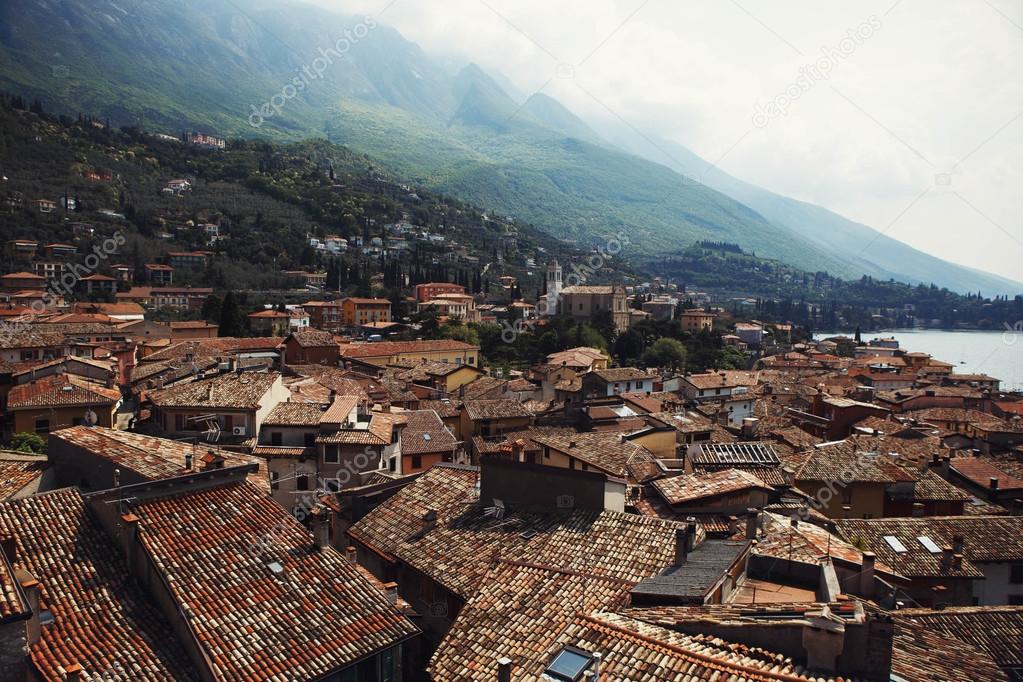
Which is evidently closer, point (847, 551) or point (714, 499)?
point (847, 551)

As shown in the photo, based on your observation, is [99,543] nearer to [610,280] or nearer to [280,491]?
[280,491]

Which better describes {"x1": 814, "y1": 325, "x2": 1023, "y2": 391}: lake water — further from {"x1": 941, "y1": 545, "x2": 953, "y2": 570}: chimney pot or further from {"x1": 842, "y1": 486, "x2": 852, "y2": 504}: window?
{"x1": 941, "y1": 545, "x2": 953, "y2": 570}: chimney pot

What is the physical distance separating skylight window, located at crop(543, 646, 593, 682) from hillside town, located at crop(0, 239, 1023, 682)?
0.04m

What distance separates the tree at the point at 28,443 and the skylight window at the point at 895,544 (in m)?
26.2

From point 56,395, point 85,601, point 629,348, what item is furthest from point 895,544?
point 629,348

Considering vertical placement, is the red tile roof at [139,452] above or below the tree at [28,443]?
above

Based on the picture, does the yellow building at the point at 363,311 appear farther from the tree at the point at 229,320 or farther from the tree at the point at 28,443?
the tree at the point at 28,443

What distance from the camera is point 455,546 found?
13.1 meters

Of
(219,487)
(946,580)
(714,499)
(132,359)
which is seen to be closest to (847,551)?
(714,499)

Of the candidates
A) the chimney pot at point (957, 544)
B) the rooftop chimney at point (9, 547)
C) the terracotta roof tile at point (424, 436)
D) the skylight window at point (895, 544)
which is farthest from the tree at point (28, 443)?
the chimney pot at point (957, 544)

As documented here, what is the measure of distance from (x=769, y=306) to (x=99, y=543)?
199878 millimetres

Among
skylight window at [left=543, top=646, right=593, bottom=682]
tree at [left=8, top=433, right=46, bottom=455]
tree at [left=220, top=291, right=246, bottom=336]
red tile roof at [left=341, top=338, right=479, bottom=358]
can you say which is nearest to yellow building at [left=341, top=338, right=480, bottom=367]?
red tile roof at [left=341, top=338, right=479, bottom=358]

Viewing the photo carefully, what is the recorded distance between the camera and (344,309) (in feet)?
292

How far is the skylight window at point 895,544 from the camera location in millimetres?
18047
